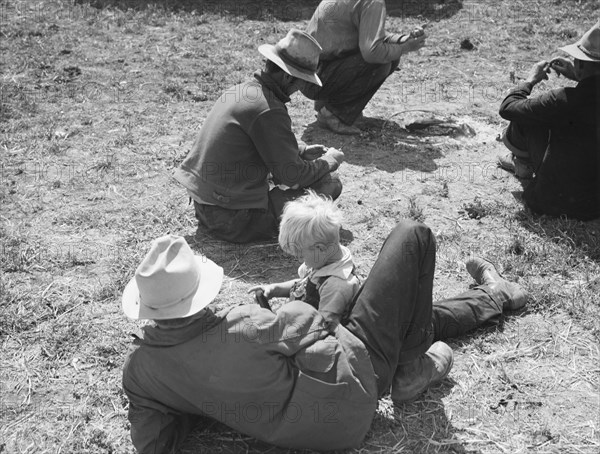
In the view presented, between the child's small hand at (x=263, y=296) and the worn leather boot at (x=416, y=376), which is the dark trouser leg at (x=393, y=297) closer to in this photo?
the worn leather boot at (x=416, y=376)

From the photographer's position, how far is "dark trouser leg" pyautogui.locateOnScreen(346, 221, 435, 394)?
3652 mm

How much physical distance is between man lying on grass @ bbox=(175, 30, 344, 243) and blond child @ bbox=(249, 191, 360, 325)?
1.43 m

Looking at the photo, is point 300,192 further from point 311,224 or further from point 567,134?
point 567,134

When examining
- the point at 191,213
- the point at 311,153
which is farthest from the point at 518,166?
the point at 191,213

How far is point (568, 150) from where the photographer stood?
5.77 meters

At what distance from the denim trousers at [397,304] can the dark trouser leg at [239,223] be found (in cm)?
197

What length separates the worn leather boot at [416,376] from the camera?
3.99 meters

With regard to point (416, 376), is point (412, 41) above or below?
above

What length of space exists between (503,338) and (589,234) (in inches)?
61.2

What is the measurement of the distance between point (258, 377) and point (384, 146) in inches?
173

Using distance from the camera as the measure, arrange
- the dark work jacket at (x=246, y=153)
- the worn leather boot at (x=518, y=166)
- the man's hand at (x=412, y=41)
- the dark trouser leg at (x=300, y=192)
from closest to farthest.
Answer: the dark work jacket at (x=246, y=153) < the dark trouser leg at (x=300, y=192) < the worn leather boot at (x=518, y=166) < the man's hand at (x=412, y=41)

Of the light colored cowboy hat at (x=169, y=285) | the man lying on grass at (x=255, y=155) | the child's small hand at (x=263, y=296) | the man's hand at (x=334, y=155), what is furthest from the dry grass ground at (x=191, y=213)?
the light colored cowboy hat at (x=169, y=285)

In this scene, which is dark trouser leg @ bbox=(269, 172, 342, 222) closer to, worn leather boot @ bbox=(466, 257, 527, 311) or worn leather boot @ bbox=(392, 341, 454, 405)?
worn leather boot @ bbox=(466, 257, 527, 311)

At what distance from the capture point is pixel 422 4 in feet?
37.9
